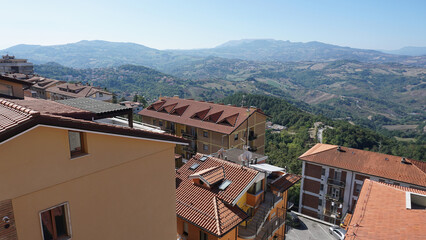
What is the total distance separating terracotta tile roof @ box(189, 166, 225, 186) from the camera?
44.9 ft

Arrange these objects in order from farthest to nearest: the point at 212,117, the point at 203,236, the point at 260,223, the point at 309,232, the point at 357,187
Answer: the point at 212,117
the point at 357,187
the point at 309,232
the point at 260,223
the point at 203,236

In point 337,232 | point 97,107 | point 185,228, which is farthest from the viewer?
point 337,232

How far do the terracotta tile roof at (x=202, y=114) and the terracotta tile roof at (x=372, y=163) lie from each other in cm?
1019

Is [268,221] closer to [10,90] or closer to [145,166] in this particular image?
[145,166]

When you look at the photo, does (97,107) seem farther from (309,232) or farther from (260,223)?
(309,232)

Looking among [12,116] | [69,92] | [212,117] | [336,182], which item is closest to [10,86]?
[12,116]

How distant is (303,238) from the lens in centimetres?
2623

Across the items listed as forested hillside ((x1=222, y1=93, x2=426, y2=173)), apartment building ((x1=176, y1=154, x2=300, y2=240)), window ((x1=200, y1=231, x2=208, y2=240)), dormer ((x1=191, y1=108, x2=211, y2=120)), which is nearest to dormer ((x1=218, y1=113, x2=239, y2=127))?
dormer ((x1=191, y1=108, x2=211, y2=120))

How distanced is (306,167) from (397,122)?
190067mm

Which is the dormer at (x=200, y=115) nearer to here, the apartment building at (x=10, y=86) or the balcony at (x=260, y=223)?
the balcony at (x=260, y=223)

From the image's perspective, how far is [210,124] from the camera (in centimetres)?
3406

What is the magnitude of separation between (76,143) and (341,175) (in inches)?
1279

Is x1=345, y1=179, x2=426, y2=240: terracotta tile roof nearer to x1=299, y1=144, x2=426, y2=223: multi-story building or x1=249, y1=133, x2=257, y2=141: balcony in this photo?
x1=299, y1=144, x2=426, y2=223: multi-story building

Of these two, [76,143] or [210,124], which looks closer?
[76,143]
